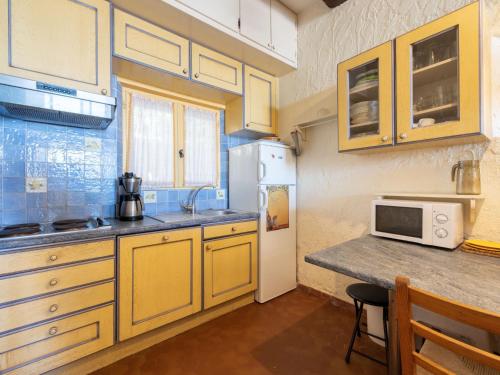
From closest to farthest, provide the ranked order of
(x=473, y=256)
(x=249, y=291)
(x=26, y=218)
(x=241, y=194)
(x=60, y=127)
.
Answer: (x=473, y=256) < (x=26, y=218) < (x=60, y=127) < (x=249, y=291) < (x=241, y=194)

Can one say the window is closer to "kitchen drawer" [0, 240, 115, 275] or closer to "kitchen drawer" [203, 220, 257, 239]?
"kitchen drawer" [203, 220, 257, 239]

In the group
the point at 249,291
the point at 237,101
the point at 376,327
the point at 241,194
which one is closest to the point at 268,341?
the point at 249,291

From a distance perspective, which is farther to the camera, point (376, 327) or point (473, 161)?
point (376, 327)

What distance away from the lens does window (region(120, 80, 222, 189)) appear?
6.88ft

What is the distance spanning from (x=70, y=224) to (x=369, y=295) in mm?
2014

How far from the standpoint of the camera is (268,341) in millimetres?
1739

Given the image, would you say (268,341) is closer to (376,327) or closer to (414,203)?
(376,327)

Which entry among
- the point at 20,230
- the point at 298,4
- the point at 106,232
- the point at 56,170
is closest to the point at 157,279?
the point at 106,232

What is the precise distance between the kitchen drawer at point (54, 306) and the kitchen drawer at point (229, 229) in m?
0.73

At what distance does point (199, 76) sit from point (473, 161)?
2095 millimetres

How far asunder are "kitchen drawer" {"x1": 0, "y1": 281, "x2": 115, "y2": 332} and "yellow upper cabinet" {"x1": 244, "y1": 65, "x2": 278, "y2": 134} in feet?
6.04

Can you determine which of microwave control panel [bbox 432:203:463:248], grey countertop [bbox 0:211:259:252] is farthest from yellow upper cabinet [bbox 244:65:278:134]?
microwave control panel [bbox 432:203:463:248]

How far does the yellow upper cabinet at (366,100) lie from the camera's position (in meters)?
1.54

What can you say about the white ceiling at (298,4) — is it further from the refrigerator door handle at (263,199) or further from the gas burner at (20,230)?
the gas burner at (20,230)
